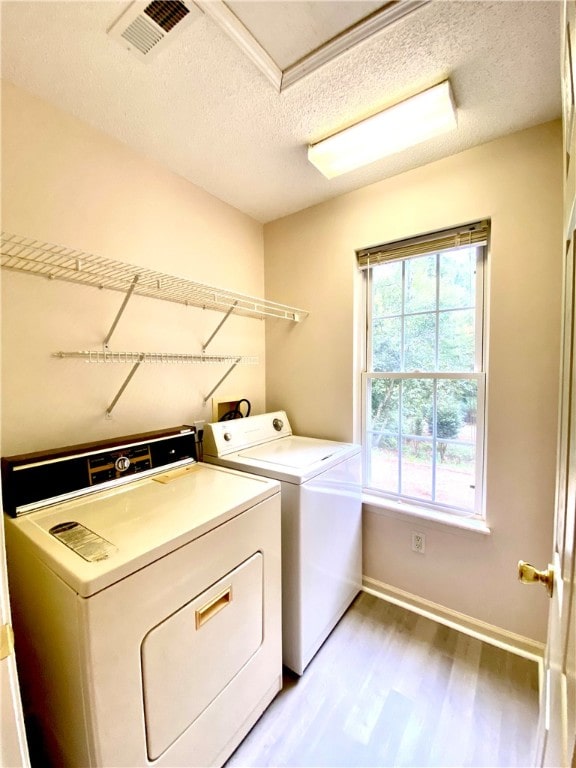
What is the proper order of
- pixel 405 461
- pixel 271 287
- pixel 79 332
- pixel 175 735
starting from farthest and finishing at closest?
pixel 271 287
pixel 405 461
pixel 79 332
pixel 175 735

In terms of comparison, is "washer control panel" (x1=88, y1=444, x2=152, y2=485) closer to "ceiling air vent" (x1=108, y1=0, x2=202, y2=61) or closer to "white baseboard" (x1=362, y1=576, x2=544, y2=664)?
"ceiling air vent" (x1=108, y1=0, x2=202, y2=61)

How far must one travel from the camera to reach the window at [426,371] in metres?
1.76

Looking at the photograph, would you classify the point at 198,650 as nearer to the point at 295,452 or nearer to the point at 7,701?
the point at 7,701

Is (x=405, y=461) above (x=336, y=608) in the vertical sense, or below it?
above

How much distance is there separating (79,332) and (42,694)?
130cm

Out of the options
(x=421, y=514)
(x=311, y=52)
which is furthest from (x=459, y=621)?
(x=311, y=52)

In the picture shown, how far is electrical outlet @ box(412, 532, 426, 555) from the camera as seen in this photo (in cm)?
186

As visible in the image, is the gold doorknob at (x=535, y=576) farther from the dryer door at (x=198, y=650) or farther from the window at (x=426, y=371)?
the window at (x=426, y=371)

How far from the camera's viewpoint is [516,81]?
126cm

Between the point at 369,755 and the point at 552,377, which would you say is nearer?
the point at 369,755

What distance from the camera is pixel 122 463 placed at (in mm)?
1352

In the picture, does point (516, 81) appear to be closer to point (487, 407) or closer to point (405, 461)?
point (487, 407)

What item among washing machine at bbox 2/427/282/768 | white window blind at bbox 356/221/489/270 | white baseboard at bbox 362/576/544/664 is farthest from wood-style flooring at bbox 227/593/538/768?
white window blind at bbox 356/221/489/270

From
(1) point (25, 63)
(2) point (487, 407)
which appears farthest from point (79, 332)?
(2) point (487, 407)
